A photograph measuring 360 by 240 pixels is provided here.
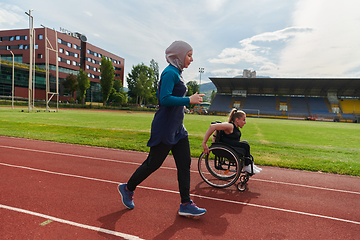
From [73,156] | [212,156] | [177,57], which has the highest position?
[177,57]

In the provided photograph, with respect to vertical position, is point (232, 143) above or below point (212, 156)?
above

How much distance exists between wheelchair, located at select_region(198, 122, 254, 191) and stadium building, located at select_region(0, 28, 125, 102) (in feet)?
162

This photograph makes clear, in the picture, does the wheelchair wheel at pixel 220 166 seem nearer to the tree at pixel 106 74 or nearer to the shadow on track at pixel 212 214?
the shadow on track at pixel 212 214

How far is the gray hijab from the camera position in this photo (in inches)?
105

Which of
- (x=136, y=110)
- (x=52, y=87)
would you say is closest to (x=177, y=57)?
(x=136, y=110)

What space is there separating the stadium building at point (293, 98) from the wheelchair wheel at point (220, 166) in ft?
183

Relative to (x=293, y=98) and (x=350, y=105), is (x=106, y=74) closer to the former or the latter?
(x=293, y=98)

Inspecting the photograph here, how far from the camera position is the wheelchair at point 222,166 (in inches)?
155

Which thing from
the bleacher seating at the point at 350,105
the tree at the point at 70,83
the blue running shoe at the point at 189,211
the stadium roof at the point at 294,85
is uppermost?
the stadium roof at the point at 294,85

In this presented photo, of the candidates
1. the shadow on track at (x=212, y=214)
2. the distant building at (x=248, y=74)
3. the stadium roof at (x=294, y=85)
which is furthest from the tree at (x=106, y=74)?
the shadow on track at (x=212, y=214)

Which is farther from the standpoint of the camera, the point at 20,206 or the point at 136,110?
the point at 136,110

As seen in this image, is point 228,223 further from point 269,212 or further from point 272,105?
point 272,105

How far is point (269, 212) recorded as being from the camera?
3.18 meters

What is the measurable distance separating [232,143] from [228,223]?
1.61 meters
